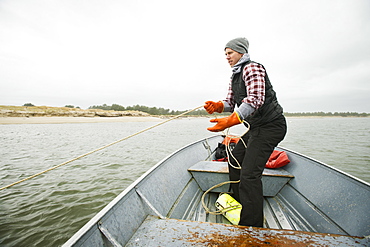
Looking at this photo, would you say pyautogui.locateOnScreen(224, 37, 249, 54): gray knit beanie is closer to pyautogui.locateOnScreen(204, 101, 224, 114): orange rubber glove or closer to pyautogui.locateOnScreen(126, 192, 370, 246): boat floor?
pyautogui.locateOnScreen(204, 101, 224, 114): orange rubber glove

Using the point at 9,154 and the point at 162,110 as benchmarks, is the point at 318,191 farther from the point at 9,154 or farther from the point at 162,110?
the point at 162,110

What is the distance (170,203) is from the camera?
199cm

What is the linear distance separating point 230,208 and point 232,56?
1.90 m

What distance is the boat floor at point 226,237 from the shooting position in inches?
42.0

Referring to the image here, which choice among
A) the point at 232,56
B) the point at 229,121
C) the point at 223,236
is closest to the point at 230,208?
the point at 223,236

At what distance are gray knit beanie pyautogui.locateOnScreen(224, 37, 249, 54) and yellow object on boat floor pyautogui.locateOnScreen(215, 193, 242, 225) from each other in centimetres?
193

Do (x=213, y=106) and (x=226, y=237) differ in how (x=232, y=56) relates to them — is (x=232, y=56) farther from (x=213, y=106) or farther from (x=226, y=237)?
(x=226, y=237)

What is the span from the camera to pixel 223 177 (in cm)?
254

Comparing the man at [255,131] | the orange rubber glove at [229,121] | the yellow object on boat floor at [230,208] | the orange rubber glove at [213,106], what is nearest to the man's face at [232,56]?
the man at [255,131]

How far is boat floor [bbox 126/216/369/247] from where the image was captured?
1067 mm

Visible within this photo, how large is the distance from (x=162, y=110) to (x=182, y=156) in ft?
241

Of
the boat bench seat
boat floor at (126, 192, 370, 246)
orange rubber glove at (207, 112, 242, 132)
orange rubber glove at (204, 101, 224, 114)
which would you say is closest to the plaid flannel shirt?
orange rubber glove at (207, 112, 242, 132)

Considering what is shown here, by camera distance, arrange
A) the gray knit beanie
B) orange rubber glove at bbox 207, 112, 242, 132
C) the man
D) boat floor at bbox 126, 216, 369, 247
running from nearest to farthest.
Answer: boat floor at bbox 126, 216, 369, 247 < orange rubber glove at bbox 207, 112, 242, 132 < the man < the gray knit beanie

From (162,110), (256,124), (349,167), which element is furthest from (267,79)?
(162,110)
